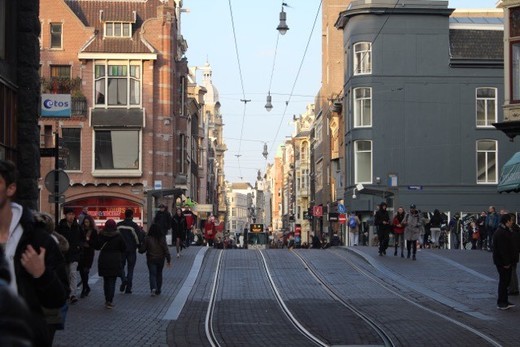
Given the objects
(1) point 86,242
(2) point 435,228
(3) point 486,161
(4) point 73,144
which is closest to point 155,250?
(1) point 86,242

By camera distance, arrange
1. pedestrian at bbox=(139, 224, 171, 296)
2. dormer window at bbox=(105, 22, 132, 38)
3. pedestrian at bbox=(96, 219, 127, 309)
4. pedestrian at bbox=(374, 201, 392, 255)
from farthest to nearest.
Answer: dormer window at bbox=(105, 22, 132, 38), pedestrian at bbox=(374, 201, 392, 255), pedestrian at bbox=(139, 224, 171, 296), pedestrian at bbox=(96, 219, 127, 309)

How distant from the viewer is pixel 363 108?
56688mm

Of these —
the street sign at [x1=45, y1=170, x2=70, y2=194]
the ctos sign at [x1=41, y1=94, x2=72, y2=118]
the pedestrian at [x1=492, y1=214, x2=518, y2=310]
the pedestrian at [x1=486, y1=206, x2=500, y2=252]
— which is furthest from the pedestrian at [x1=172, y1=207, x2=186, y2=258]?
the pedestrian at [x1=492, y1=214, x2=518, y2=310]

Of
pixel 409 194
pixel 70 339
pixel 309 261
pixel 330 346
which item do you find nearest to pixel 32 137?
pixel 70 339

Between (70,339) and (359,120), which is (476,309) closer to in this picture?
(70,339)

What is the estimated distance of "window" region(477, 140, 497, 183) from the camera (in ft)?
181

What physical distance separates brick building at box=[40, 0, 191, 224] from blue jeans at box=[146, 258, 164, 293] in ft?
102

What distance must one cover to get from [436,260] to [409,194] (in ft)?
83.1

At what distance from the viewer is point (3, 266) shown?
12.1 feet

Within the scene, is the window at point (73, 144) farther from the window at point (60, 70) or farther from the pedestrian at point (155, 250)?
the pedestrian at point (155, 250)

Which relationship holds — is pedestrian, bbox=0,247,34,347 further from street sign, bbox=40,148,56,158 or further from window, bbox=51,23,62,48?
window, bbox=51,23,62,48

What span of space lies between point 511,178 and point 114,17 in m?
28.2

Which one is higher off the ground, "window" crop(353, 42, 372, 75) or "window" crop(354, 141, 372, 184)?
"window" crop(353, 42, 372, 75)

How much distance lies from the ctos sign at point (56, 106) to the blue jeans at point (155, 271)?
395 cm
